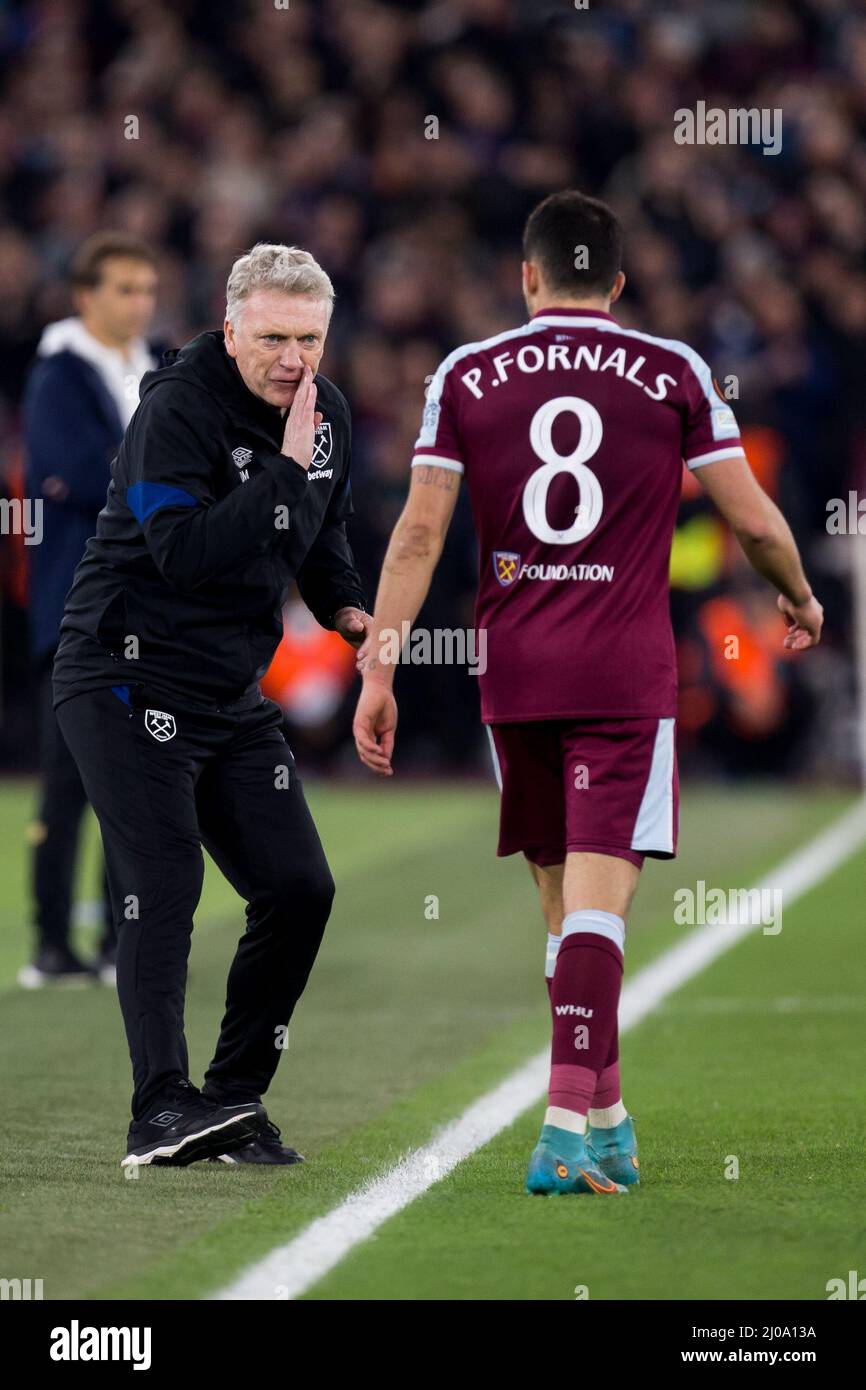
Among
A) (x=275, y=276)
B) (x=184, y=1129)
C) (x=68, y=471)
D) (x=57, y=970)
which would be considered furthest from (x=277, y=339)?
(x=57, y=970)

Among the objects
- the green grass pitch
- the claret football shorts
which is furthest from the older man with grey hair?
the claret football shorts

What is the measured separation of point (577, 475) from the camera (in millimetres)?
4809

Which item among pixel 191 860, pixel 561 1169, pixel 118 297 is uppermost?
pixel 118 297

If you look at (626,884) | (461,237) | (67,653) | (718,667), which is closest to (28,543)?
(67,653)

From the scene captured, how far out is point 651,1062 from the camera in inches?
263

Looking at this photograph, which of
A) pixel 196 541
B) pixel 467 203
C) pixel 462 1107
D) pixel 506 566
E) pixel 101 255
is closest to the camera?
pixel 506 566

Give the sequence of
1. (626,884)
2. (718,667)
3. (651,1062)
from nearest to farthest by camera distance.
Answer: (626,884)
(651,1062)
(718,667)

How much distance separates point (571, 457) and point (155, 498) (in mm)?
921

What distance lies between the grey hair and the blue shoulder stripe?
15.9 inches

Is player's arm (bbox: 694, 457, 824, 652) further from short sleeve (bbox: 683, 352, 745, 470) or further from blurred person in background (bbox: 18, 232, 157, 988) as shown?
blurred person in background (bbox: 18, 232, 157, 988)

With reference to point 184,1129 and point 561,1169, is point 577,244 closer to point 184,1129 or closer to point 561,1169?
point 561,1169

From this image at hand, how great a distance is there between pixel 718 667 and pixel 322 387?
1020 cm
